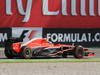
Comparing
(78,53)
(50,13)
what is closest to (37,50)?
(78,53)

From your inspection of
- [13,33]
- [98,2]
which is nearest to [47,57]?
[13,33]

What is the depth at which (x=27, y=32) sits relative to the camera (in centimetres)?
2883

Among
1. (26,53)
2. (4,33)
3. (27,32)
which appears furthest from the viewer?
(27,32)

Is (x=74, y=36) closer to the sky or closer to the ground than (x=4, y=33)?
closer to the ground

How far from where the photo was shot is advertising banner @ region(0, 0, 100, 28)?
28625 mm

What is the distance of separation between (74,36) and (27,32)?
Answer: 3207 millimetres

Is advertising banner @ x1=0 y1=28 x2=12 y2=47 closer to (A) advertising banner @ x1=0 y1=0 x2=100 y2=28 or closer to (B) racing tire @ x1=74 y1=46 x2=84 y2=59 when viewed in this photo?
(A) advertising banner @ x1=0 y1=0 x2=100 y2=28
